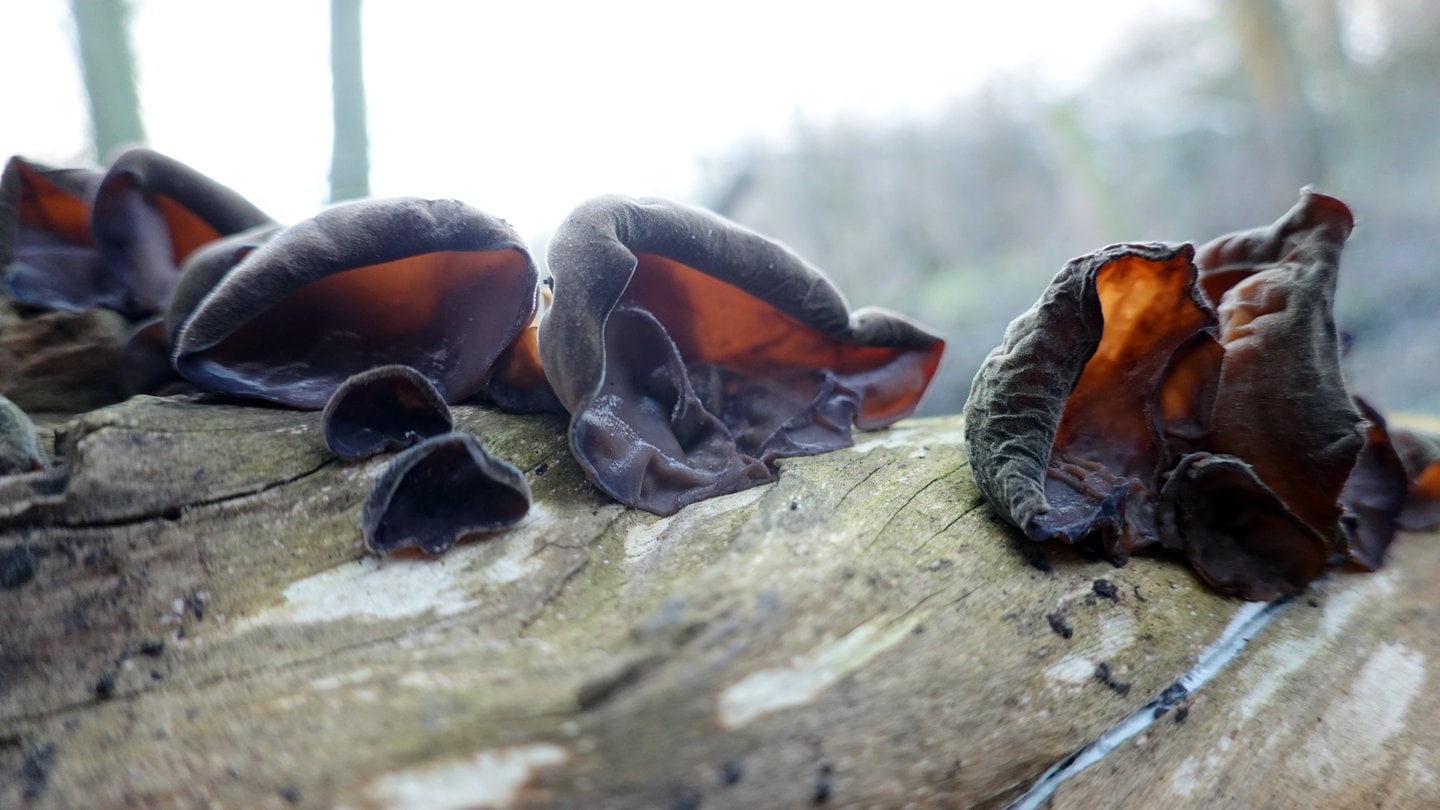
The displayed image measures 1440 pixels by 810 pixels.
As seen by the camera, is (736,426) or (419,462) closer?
(419,462)

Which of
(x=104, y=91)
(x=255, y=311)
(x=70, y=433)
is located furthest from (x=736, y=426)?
(x=104, y=91)

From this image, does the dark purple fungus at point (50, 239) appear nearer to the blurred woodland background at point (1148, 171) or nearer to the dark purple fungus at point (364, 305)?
the dark purple fungus at point (364, 305)

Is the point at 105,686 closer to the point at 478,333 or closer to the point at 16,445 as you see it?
the point at 16,445

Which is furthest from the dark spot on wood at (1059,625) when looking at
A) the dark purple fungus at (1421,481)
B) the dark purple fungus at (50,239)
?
the dark purple fungus at (50,239)

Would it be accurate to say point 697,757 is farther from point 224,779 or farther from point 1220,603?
point 1220,603

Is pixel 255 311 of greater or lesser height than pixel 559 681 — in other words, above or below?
above

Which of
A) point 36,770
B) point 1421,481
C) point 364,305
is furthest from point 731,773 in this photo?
point 1421,481
